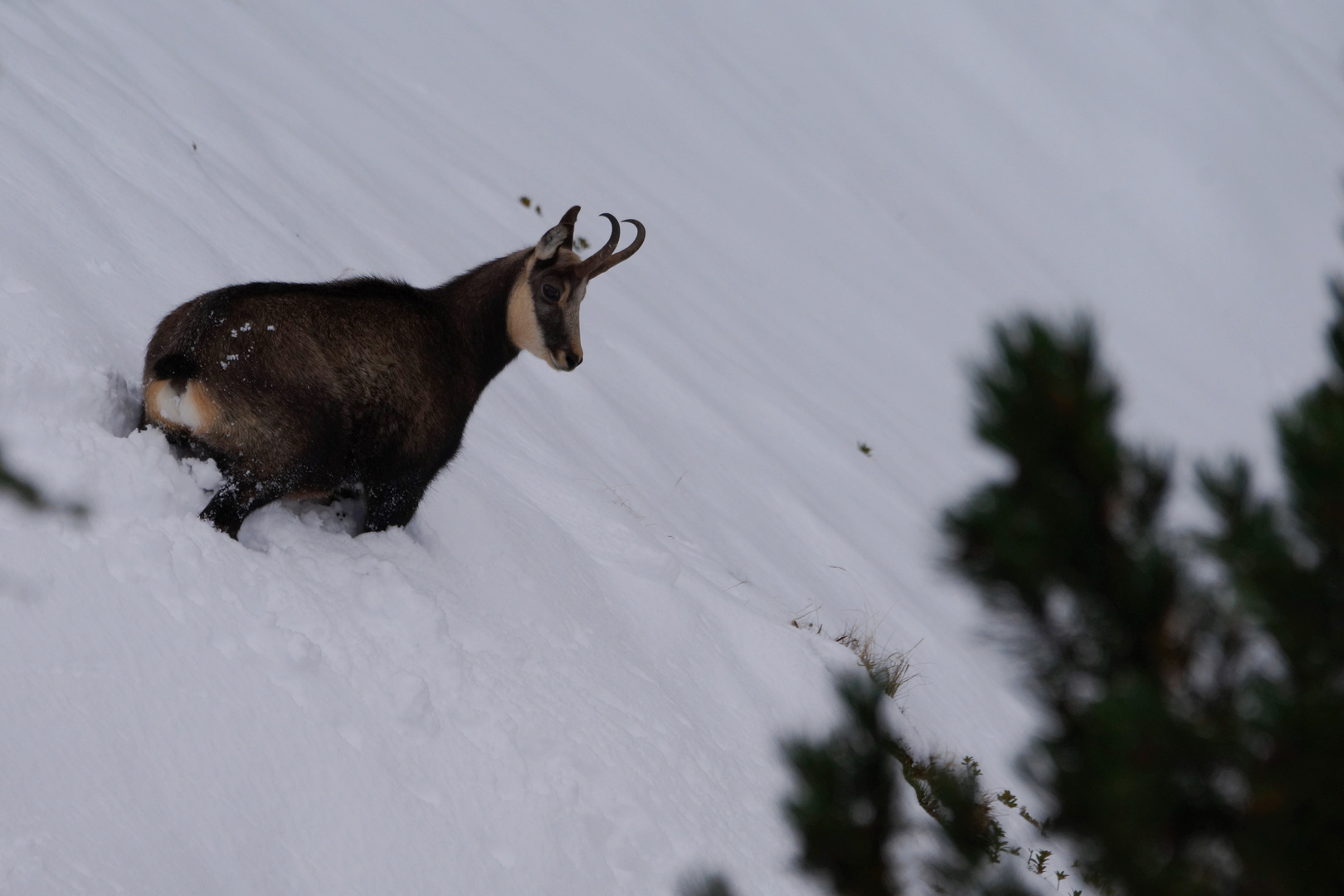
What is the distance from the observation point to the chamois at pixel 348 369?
14.2 ft

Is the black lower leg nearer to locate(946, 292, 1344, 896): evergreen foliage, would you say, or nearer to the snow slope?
the snow slope

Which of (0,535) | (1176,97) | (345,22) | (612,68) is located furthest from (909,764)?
(1176,97)

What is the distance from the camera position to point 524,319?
568 centimetres

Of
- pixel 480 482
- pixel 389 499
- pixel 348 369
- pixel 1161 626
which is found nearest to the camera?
pixel 1161 626

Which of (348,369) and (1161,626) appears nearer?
(1161,626)

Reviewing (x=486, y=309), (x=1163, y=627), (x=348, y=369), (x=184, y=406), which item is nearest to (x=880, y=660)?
(x=486, y=309)

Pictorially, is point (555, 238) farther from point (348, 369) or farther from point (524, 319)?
point (348, 369)

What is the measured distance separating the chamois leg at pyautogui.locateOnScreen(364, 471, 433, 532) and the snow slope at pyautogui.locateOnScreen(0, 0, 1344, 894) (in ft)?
0.64

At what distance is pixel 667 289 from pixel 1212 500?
15007 millimetres

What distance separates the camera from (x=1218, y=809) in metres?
1.52

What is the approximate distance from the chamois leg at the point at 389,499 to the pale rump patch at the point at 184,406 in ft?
2.64

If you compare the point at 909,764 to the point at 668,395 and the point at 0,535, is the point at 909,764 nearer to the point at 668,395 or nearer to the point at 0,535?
the point at 0,535

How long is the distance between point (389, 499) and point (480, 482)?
1.36 m

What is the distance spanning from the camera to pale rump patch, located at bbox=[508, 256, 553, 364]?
5664 millimetres
